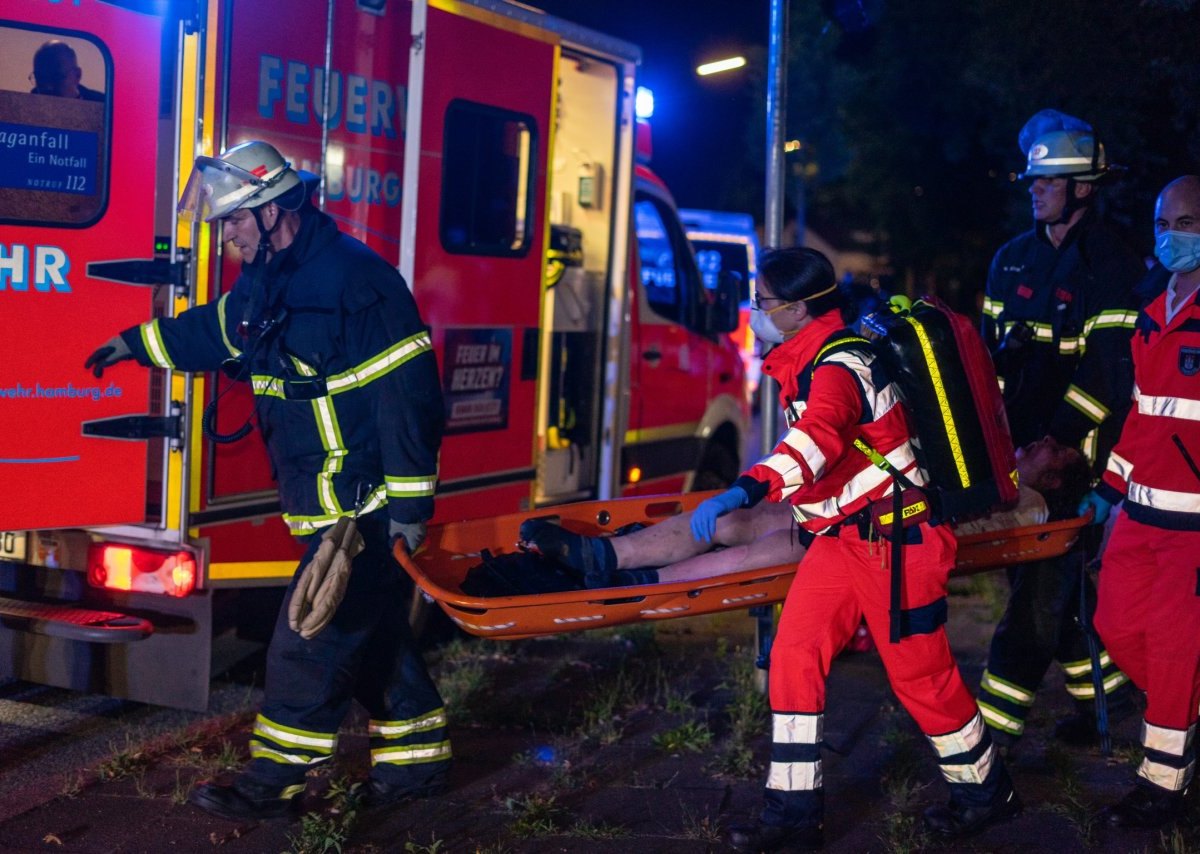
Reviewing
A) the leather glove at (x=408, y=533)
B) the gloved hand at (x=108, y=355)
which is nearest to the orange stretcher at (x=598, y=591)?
the leather glove at (x=408, y=533)

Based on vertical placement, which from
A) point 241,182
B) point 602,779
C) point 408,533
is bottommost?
point 602,779

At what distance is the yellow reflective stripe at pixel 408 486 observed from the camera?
428cm

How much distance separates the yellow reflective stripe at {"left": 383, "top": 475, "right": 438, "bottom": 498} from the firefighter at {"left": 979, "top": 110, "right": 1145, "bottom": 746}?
2137mm

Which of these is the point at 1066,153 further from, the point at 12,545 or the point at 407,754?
the point at 12,545

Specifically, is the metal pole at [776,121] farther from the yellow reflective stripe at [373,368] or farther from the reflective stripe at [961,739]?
the yellow reflective stripe at [373,368]

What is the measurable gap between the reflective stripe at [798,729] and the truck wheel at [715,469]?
13.3 feet

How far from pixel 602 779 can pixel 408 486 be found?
4.32 ft

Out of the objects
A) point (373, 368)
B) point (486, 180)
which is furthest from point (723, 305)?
point (373, 368)

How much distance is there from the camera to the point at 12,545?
5.03 m

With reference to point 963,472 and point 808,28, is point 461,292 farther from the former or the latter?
point 808,28

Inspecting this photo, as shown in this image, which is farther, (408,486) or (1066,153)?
(1066,153)

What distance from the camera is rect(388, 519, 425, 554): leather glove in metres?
4.32

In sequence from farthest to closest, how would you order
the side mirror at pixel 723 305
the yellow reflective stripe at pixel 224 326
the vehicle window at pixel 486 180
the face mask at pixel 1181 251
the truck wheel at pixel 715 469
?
1. the truck wheel at pixel 715 469
2. the side mirror at pixel 723 305
3. the vehicle window at pixel 486 180
4. the yellow reflective stripe at pixel 224 326
5. the face mask at pixel 1181 251

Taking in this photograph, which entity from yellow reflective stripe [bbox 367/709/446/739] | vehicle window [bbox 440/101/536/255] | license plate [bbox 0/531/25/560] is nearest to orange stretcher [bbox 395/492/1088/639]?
yellow reflective stripe [bbox 367/709/446/739]
